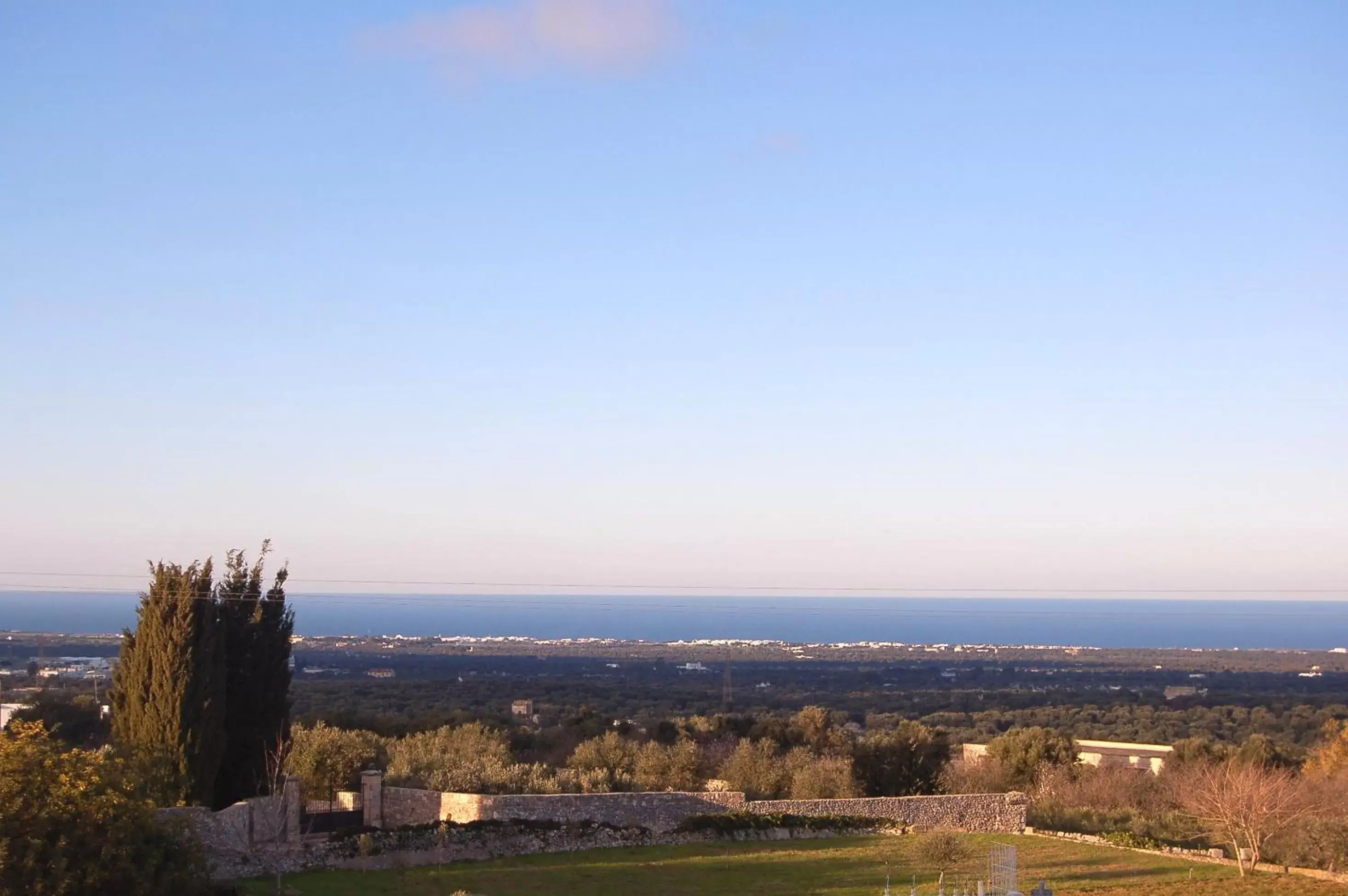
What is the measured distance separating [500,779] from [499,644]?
128m

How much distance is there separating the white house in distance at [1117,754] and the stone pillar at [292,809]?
84.9 feet

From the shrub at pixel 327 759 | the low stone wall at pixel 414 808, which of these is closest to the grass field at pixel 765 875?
the low stone wall at pixel 414 808

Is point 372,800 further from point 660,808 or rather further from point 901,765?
point 901,765

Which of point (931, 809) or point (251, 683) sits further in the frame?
point (931, 809)

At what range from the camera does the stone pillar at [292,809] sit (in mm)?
24094

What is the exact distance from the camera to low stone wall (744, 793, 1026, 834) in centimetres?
3134

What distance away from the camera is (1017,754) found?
43.1 m

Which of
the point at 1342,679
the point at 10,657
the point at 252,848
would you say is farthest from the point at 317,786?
the point at 1342,679

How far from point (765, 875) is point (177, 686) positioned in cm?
1132

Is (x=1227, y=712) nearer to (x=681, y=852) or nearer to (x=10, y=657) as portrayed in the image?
(x=681, y=852)

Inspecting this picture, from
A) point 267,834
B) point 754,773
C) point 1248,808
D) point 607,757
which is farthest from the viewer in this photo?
point 754,773

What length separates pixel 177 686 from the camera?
80.5 feet

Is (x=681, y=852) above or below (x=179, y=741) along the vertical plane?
below

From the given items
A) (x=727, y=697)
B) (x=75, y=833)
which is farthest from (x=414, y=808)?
(x=727, y=697)
